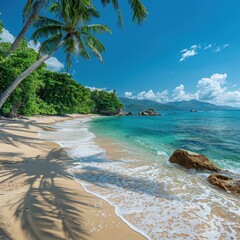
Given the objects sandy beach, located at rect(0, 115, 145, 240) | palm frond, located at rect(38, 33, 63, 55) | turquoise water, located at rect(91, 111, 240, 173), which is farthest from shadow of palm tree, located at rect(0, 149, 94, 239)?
palm frond, located at rect(38, 33, 63, 55)

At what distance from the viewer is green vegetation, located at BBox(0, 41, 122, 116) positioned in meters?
18.1

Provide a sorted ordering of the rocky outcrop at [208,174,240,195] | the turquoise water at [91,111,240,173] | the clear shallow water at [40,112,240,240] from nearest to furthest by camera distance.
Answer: the clear shallow water at [40,112,240,240] → the rocky outcrop at [208,174,240,195] → the turquoise water at [91,111,240,173]

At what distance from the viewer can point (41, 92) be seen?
1435 inches

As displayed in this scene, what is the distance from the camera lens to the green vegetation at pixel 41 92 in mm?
18141

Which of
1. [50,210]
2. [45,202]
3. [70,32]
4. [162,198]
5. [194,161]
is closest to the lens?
[50,210]

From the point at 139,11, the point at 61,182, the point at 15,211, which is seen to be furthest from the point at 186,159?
the point at 139,11

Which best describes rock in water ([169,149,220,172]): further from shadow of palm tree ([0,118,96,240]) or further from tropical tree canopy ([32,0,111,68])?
tropical tree canopy ([32,0,111,68])

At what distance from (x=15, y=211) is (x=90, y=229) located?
66.0 inches

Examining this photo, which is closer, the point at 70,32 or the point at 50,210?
the point at 50,210

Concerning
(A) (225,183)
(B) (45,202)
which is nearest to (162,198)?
(A) (225,183)

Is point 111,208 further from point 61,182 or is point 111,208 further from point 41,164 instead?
point 41,164

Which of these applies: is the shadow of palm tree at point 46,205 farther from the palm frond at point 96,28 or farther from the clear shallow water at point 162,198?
the palm frond at point 96,28

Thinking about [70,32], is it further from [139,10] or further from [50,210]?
[50,210]

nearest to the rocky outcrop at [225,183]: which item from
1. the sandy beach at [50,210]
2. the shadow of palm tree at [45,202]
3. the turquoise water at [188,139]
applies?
the turquoise water at [188,139]
